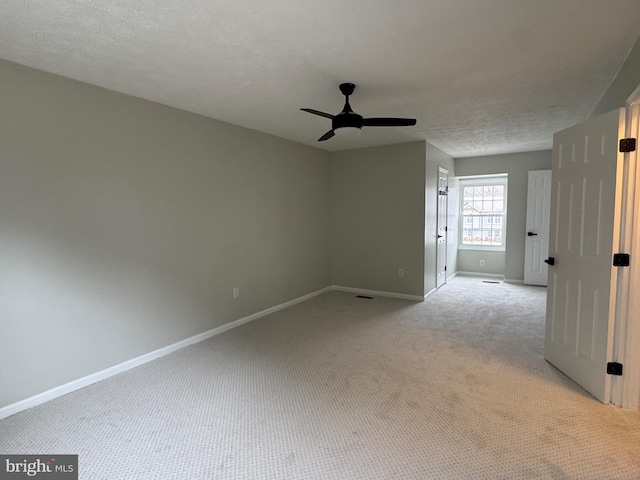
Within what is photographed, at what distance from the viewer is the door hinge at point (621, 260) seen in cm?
230

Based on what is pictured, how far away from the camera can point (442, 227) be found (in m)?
6.26

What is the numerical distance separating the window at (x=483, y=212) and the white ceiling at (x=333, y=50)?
12.4 feet

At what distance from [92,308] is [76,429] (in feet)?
3.17

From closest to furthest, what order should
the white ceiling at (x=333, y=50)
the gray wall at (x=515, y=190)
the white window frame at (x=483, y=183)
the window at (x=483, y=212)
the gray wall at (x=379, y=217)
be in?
the white ceiling at (x=333, y=50)
the gray wall at (x=379, y=217)
the gray wall at (x=515, y=190)
the white window frame at (x=483, y=183)
the window at (x=483, y=212)

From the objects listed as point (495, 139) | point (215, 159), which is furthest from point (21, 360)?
point (495, 139)

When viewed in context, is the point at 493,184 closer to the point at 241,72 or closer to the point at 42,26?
the point at 241,72

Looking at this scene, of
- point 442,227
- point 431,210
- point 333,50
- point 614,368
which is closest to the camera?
point 333,50

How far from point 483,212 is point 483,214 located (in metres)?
0.04

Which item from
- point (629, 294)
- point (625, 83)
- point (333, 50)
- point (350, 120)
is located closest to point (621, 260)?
point (629, 294)

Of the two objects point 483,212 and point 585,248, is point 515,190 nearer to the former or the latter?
point 483,212

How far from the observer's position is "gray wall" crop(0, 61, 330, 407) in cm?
245

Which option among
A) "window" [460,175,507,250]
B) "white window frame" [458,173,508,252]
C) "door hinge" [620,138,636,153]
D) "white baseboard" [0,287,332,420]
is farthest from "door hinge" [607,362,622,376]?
"window" [460,175,507,250]
